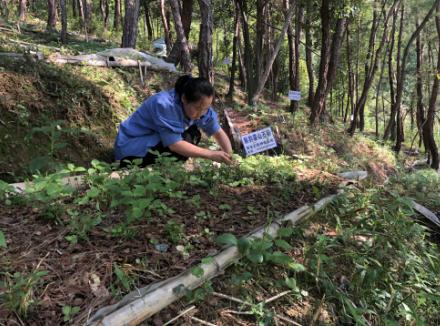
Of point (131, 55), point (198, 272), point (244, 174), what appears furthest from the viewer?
point (131, 55)

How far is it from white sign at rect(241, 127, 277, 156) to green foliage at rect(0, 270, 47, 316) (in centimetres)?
276

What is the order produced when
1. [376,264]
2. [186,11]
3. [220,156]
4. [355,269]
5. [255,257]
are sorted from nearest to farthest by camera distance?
[255,257] < [355,269] < [376,264] < [220,156] < [186,11]

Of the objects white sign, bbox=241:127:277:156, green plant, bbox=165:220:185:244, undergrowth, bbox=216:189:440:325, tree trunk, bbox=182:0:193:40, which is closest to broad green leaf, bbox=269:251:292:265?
undergrowth, bbox=216:189:440:325

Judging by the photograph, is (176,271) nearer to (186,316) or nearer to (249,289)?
(186,316)

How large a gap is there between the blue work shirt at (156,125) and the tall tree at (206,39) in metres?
3.51

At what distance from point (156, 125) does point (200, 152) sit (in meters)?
0.66

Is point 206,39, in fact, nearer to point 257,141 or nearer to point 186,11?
point 257,141

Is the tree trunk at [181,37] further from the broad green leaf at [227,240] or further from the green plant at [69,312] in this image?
the green plant at [69,312]

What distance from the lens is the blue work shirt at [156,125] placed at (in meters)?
4.02

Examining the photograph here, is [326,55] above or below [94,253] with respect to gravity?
above

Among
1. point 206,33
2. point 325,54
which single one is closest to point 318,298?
point 206,33

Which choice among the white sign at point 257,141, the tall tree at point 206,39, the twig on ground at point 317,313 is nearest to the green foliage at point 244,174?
the white sign at point 257,141

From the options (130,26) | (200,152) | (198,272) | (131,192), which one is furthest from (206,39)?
(198,272)

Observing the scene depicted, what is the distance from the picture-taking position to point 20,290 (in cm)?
183
